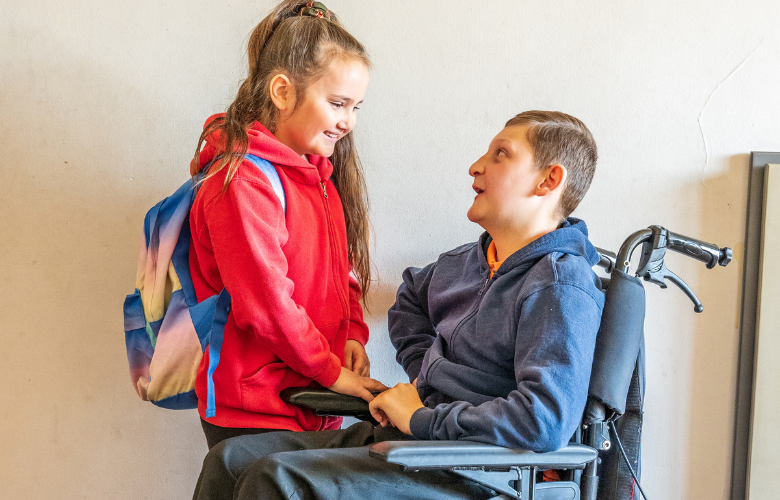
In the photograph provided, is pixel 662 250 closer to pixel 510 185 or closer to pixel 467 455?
pixel 510 185

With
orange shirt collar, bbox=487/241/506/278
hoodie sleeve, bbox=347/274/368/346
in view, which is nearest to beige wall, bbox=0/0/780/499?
hoodie sleeve, bbox=347/274/368/346

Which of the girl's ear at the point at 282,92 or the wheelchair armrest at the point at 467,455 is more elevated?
the girl's ear at the point at 282,92

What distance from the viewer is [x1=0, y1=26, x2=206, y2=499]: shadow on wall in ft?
4.73

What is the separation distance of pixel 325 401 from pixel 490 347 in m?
0.31

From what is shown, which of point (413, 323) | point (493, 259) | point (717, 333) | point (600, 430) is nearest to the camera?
point (600, 430)

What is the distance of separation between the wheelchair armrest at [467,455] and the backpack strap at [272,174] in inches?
20.8

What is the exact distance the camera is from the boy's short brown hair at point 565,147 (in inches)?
44.5

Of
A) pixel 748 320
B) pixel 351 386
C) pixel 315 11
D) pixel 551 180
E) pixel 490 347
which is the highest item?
pixel 315 11

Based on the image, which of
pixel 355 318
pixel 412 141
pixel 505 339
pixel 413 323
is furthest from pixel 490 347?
pixel 412 141

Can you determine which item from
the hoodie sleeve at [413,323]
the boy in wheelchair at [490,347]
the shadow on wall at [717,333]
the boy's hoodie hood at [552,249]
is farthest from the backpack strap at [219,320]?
the shadow on wall at [717,333]

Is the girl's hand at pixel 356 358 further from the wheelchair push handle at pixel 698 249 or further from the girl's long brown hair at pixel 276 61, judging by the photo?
the wheelchair push handle at pixel 698 249

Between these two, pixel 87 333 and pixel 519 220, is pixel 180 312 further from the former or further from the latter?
pixel 519 220

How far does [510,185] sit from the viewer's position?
1120 millimetres

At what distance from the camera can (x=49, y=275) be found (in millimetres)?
1478
